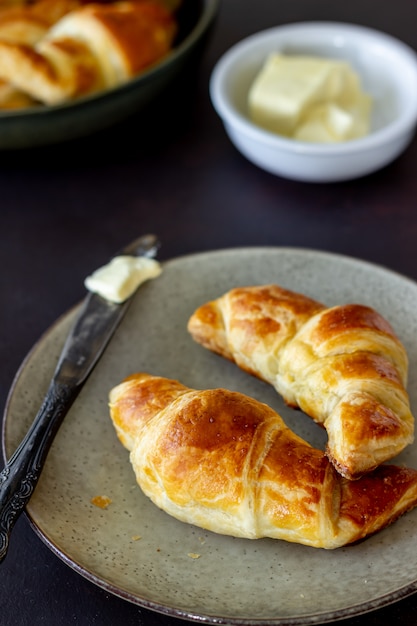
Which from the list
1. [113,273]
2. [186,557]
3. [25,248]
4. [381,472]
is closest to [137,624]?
[186,557]

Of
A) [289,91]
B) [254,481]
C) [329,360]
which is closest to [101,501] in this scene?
[254,481]

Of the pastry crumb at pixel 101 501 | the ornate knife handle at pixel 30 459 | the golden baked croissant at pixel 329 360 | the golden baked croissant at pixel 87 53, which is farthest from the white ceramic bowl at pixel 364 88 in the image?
the pastry crumb at pixel 101 501

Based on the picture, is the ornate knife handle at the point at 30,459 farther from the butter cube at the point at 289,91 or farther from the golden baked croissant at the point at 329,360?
the butter cube at the point at 289,91

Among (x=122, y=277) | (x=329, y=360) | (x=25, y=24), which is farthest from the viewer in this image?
(x=25, y=24)

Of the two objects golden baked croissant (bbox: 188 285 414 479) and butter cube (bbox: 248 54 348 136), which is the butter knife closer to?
golden baked croissant (bbox: 188 285 414 479)

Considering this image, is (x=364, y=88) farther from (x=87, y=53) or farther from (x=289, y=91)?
(x=87, y=53)

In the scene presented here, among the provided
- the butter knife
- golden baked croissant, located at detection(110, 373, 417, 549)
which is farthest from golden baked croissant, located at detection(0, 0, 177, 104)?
golden baked croissant, located at detection(110, 373, 417, 549)
